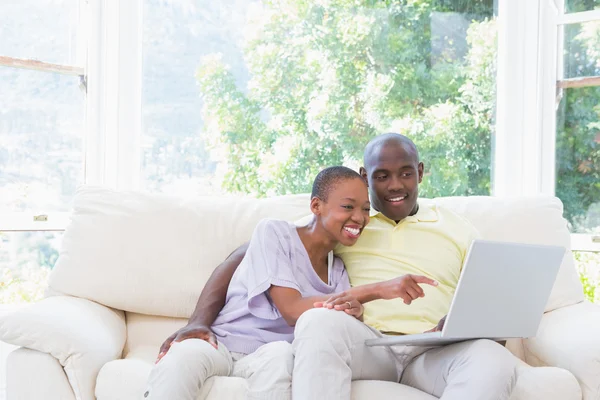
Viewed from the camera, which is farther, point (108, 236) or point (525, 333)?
point (108, 236)

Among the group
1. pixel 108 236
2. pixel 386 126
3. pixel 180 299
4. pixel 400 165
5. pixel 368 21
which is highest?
pixel 368 21

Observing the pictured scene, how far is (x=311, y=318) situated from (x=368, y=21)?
178 centimetres

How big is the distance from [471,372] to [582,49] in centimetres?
184

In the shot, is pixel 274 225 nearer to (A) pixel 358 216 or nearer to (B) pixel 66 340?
(A) pixel 358 216

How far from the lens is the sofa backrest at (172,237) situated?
7.44 ft

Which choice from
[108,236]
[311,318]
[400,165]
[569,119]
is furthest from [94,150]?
[569,119]

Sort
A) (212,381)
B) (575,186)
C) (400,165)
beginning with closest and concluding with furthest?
(212,381), (400,165), (575,186)

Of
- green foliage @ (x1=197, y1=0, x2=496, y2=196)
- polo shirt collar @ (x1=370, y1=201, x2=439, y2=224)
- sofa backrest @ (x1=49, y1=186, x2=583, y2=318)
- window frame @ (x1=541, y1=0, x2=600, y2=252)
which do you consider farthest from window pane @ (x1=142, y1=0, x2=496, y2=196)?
polo shirt collar @ (x1=370, y1=201, x2=439, y2=224)

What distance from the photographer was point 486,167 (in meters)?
3.15

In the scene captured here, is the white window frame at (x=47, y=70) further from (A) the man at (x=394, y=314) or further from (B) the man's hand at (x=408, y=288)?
(B) the man's hand at (x=408, y=288)

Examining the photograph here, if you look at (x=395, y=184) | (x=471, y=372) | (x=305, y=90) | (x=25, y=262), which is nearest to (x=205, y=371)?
(x=471, y=372)

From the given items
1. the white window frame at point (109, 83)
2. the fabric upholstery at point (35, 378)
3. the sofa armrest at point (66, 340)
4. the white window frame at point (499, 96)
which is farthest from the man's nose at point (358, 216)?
the white window frame at point (109, 83)

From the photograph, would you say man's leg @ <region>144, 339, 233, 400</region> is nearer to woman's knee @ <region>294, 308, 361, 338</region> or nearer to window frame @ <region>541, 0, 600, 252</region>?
woman's knee @ <region>294, 308, 361, 338</region>

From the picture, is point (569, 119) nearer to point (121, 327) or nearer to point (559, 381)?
point (559, 381)
